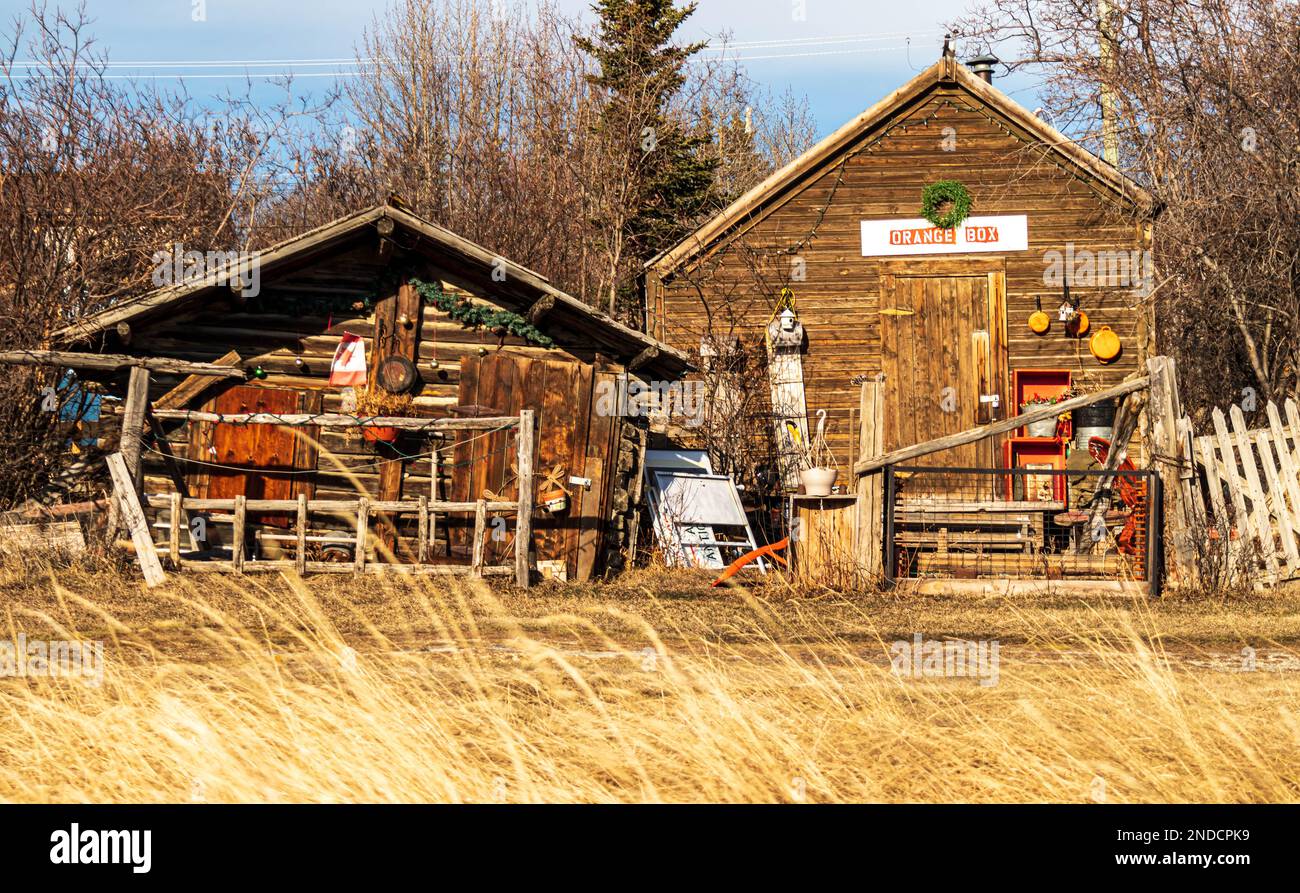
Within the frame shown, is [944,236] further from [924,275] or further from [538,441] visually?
[538,441]

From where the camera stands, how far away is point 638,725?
637 centimetres

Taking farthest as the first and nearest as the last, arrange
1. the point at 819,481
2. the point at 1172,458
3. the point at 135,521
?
the point at 819,481, the point at 135,521, the point at 1172,458

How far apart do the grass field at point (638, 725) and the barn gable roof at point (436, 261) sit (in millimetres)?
4993

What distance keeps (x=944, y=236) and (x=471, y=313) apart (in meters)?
7.65

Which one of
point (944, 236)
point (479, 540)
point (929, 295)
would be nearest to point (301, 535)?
point (479, 540)

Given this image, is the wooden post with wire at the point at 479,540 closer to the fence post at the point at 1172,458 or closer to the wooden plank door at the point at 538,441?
the wooden plank door at the point at 538,441

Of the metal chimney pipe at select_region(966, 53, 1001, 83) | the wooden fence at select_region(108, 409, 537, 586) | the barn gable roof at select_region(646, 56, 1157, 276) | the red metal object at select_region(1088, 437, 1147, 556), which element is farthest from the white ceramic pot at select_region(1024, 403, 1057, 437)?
the wooden fence at select_region(108, 409, 537, 586)

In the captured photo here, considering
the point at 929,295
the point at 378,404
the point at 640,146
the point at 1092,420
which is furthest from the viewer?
the point at 640,146

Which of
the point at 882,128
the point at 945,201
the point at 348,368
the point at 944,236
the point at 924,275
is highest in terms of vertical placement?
the point at 882,128

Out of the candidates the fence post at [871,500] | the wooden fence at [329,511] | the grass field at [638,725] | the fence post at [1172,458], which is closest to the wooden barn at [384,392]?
the wooden fence at [329,511]

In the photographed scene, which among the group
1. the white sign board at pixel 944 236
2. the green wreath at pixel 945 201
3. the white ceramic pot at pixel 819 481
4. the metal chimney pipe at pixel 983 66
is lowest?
the white ceramic pot at pixel 819 481

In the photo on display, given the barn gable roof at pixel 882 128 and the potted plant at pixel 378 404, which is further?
the barn gable roof at pixel 882 128

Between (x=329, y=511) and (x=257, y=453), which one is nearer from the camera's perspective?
(x=329, y=511)

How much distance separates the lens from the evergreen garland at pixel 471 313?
1484 centimetres
